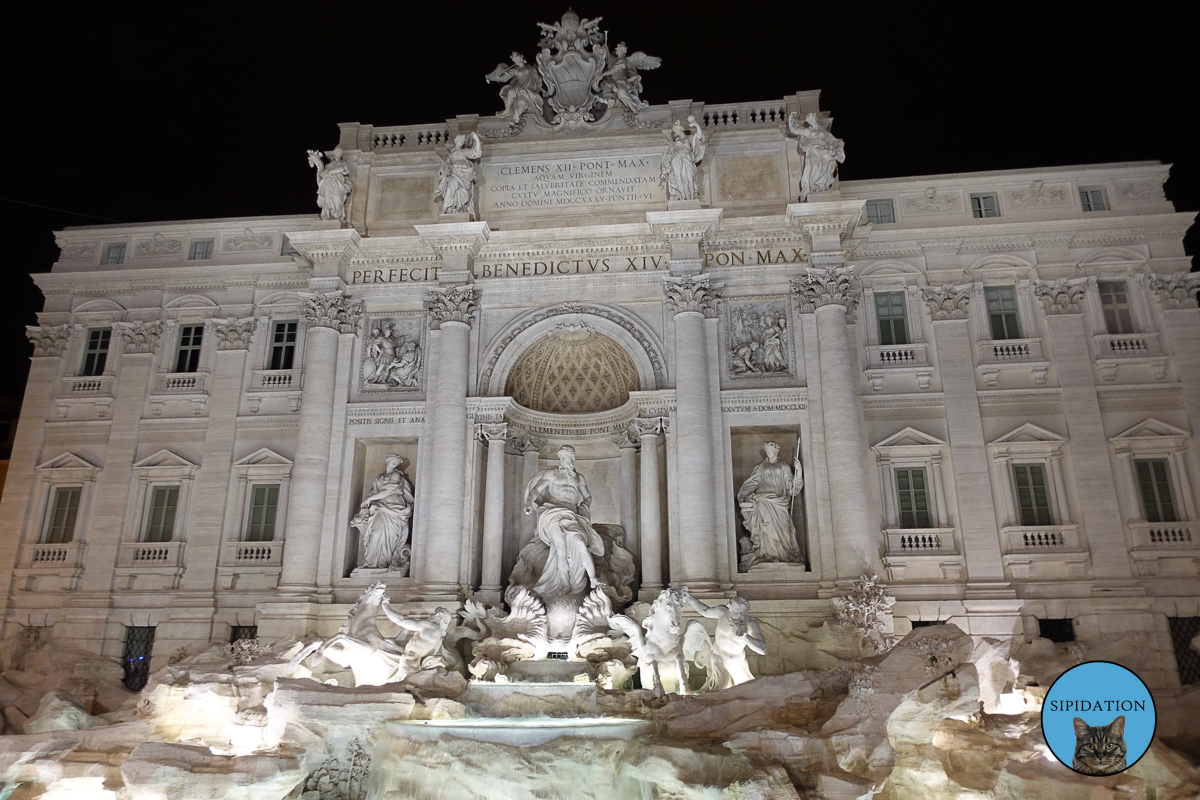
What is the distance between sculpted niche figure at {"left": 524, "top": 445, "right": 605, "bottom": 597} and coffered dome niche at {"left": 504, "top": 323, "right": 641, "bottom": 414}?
303 cm

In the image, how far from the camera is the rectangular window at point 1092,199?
915 inches

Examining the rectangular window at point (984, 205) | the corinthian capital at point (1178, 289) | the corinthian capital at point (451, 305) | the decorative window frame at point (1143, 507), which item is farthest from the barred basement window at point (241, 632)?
the corinthian capital at point (1178, 289)

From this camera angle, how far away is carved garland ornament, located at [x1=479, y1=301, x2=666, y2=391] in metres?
22.3

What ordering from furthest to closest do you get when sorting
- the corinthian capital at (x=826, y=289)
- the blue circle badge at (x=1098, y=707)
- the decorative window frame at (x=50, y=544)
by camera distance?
the decorative window frame at (x=50, y=544) → the corinthian capital at (x=826, y=289) → the blue circle badge at (x=1098, y=707)

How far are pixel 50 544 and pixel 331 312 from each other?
9.74m

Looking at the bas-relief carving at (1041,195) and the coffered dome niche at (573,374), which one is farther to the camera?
the bas-relief carving at (1041,195)

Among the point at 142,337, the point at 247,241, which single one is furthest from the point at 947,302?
the point at 142,337

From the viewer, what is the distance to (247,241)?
25672mm

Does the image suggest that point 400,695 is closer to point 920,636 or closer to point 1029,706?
point 920,636

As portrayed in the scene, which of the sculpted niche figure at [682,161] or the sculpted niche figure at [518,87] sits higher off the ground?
the sculpted niche figure at [518,87]

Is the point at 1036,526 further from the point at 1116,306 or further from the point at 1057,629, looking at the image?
the point at 1116,306

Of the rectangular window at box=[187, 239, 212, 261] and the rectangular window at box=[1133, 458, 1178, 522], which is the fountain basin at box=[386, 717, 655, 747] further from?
the rectangular window at box=[187, 239, 212, 261]

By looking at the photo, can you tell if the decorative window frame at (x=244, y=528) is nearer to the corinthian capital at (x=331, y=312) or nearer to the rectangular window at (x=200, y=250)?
the corinthian capital at (x=331, y=312)

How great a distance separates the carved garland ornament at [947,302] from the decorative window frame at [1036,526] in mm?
3331
